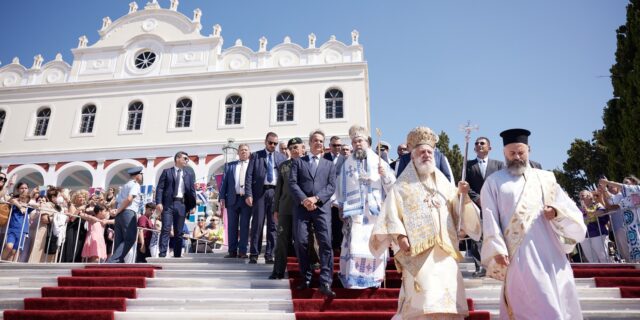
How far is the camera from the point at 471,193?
6258 millimetres

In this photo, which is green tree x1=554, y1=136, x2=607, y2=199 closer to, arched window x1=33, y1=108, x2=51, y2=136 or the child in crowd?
the child in crowd

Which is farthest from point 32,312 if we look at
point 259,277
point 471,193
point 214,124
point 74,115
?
point 74,115

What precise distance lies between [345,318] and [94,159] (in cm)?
2202

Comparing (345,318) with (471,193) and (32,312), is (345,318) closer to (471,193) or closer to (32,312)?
(471,193)

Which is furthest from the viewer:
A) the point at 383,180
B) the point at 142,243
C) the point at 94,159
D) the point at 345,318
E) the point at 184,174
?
the point at 94,159

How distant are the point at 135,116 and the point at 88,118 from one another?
9.16 feet

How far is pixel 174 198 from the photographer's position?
7348mm

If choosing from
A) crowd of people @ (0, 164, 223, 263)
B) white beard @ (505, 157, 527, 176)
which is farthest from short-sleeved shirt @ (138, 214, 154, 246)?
white beard @ (505, 157, 527, 176)

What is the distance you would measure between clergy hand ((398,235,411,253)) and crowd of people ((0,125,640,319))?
12 mm

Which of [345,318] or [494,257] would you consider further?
[345,318]

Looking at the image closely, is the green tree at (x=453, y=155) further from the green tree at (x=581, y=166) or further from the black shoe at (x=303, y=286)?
the black shoe at (x=303, y=286)

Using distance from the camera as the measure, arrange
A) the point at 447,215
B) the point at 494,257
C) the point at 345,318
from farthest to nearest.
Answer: the point at 345,318 < the point at 447,215 < the point at 494,257

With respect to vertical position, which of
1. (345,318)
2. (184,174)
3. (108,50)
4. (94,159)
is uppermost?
(108,50)

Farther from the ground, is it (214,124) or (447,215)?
(214,124)
